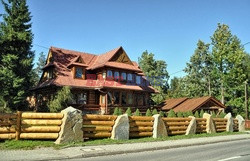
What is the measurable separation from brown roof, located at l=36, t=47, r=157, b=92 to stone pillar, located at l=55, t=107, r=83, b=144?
16.2m

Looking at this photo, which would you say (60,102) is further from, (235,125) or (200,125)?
(235,125)

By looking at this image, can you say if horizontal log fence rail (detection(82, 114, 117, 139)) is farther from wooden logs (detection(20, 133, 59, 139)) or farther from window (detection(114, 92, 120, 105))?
window (detection(114, 92, 120, 105))

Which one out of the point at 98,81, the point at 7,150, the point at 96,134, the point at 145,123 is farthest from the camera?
the point at 98,81

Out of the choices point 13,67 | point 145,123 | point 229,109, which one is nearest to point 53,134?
point 145,123

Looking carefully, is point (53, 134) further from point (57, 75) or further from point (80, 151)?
point (57, 75)

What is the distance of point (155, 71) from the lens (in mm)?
63125

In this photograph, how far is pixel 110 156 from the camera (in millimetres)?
10938

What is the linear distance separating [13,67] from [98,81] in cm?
1100

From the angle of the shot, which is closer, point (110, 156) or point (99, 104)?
point (110, 156)

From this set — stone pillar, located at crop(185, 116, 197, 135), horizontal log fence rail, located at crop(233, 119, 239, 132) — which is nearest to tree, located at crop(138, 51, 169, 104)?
horizontal log fence rail, located at crop(233, 119, 239, 132)

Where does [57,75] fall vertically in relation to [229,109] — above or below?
above

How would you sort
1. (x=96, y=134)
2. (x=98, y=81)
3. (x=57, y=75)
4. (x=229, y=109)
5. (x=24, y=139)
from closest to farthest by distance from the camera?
(x=24, y=139), (x=96, y=134), (x=57, y=75), (x=98, y=81), (x=229, y=109)

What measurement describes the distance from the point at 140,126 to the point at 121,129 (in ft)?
5.89

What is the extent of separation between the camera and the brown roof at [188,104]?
3409 cm
